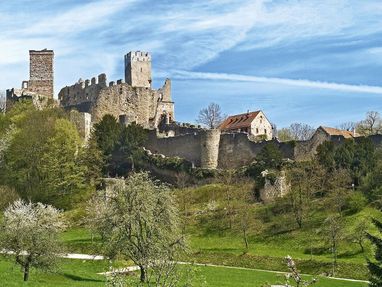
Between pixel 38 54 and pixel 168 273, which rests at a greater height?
pixel 38 54

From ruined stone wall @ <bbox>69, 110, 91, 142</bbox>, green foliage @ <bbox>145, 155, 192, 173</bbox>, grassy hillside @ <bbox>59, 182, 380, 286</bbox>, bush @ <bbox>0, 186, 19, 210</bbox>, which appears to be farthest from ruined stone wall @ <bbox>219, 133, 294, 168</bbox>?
bush @ <bbox>0, 186, 19, 210</bbox>

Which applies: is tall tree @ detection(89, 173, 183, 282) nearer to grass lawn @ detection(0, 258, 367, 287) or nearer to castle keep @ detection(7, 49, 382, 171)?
grass lawn @ detection(0, 258, 367, 287)

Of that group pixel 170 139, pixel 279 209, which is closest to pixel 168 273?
pixel 279 209

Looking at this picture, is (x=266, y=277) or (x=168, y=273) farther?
(x=266, y=277)

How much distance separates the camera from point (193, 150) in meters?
65.7

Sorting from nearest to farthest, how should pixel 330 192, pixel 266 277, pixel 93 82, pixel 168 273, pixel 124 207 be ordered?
pixel 168 273 < pixel 124 207 < pixel 266 277 < pixel 330 192 < pixel 93 82

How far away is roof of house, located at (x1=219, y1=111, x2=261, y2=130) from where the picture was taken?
75312 millimetres

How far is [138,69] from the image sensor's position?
270 ft

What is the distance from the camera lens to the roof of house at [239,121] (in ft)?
247

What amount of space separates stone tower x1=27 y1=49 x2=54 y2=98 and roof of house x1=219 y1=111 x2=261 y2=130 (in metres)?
21.4

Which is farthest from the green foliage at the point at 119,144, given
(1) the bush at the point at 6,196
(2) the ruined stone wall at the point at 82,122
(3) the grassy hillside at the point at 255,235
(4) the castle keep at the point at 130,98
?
(3) the grassy hillside at the point at 255,235

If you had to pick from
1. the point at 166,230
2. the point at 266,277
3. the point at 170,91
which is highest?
the point at 170,91

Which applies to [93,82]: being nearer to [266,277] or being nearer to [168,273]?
[266,277]

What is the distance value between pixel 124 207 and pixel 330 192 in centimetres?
2282
